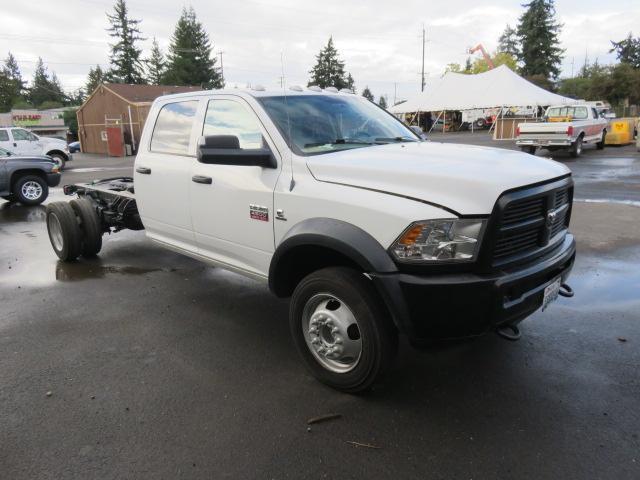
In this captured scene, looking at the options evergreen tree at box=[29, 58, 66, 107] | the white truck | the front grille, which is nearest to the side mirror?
the front grille

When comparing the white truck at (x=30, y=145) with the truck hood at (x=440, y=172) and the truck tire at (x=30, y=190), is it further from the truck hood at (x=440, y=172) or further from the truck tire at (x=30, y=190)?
the truck hood at (x=440, y=172)

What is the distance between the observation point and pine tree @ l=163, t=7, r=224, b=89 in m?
64.6

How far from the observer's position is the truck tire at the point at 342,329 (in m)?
2.98

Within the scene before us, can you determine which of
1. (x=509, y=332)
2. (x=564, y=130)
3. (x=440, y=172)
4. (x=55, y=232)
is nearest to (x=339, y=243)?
(x=440, y=172)

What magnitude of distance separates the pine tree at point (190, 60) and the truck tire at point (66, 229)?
2411 inches

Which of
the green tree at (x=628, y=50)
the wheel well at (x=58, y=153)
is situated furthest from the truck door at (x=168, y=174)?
the green tree at (x=628, y=50)

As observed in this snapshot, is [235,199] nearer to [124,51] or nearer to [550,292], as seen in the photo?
[550,292]

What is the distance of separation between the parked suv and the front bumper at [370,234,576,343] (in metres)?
11.4

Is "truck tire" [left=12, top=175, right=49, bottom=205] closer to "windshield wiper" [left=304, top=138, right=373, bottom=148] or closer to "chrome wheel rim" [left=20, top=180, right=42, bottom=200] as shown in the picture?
"chrome wheel rim" [left=20, top=180, right=42, bottom=200]

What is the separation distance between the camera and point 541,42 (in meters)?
66.4

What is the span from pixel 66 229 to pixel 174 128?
2.51 metres

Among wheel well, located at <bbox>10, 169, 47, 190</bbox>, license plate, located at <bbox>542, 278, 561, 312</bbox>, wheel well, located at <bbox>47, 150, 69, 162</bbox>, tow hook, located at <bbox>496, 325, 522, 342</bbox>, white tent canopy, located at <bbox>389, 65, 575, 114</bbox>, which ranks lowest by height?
tow hook, located at <bbox>496, 325, 522, 342</bbox>

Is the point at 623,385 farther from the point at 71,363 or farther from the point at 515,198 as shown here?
the point at 71,363

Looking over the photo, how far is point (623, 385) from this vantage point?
11.0 ft
